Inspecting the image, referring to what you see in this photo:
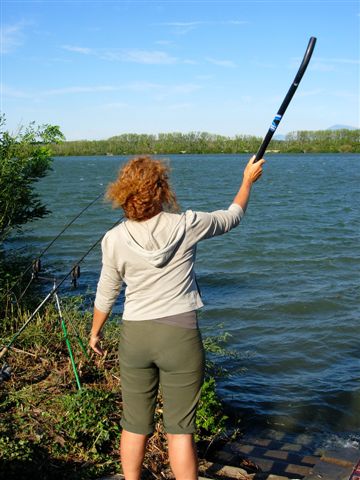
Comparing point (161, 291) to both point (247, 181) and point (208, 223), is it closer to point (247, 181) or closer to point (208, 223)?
point (208, 223)

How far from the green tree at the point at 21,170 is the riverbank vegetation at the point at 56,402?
0.07 ft

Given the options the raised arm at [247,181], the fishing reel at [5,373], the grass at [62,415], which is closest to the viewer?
the raised arm at [247,181]

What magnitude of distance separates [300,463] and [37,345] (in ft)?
8.61

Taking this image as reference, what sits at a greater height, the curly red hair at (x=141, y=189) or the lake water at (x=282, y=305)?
the curly red hair at (x=141, y=189)

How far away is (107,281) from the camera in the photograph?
3.58 meters

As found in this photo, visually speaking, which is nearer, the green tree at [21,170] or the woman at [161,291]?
the woman at [161,291]

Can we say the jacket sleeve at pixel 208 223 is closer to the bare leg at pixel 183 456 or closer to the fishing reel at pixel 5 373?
the bare leg at pixel 183 456

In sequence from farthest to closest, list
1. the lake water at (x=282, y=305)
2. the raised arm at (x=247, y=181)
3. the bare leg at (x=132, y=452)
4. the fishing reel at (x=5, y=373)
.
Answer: the lake water at (x=282, y=305) < the fishing reel at (x=5, y=373) < the raised arm at (x=247, y=181) < the bare leg at (x=132, y=452)

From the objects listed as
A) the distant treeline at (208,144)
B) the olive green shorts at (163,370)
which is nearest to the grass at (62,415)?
the olive green shorts at (163,370)

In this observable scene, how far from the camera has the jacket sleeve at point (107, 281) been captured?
11.3 feet

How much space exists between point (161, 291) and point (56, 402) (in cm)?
209

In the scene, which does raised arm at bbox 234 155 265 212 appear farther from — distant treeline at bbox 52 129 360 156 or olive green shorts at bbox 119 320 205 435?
distant treeline at bbox 52 129 360 156

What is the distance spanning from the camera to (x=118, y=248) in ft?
11.1

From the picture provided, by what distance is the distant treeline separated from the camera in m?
140
